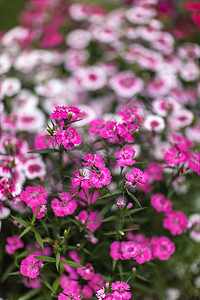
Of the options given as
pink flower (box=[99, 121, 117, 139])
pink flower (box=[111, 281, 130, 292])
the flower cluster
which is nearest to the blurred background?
the flower cluster

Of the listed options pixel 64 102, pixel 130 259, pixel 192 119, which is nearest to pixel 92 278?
pixel 130 259

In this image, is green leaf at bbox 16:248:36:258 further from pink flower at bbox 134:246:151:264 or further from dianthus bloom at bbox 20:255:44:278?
pink flower at bbox 134:246:151:264

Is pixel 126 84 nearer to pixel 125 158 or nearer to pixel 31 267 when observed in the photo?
pixel 125 158

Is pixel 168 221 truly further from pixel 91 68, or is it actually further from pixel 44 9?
pixel 44 9

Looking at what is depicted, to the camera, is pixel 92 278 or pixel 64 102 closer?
pixel 92 278

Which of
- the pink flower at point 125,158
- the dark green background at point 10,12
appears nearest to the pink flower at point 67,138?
the pink flower at point 125,158

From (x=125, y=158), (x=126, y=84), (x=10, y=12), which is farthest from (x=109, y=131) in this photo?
(x=10, y=12)
